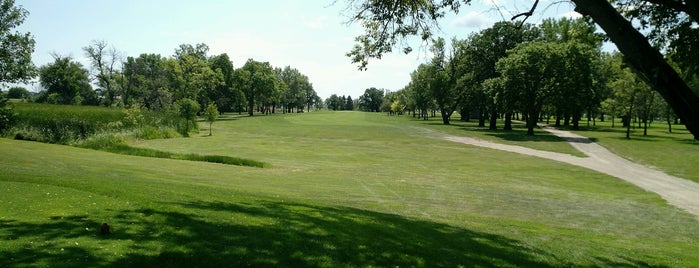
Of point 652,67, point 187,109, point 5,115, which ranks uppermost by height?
point 652,67

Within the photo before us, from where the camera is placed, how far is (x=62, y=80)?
11056 cm

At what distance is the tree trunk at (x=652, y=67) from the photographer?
20.5 ft

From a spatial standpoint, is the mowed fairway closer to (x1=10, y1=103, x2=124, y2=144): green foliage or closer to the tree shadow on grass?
the tree shadow on grass

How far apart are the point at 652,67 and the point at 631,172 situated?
29.0 meters

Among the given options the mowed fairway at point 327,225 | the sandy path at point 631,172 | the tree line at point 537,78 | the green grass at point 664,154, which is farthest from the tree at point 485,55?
the mowed fairway at point 327,225

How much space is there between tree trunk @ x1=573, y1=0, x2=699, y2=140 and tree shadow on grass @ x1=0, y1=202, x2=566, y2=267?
365cm

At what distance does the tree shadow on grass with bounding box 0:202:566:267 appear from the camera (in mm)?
6117

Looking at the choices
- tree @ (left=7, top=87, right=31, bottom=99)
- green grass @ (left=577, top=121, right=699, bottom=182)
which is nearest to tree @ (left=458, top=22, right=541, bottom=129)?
green grass @ (left=577, top=121, right=699, bottom=182)

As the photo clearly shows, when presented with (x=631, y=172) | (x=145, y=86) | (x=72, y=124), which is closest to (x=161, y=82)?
(x=145, y=86)

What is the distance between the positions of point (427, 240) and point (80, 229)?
6.43m

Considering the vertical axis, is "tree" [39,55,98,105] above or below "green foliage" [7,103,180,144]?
above

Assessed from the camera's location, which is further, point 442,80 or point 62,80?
point 62,80

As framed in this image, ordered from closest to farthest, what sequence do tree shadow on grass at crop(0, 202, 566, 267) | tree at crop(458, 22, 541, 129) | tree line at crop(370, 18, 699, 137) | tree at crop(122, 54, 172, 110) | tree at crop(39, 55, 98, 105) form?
tree shadow on grass at crop(0, 202, 566, 267), tree line at crop(370, 18, 699, 137), tree at crop(458, 22, 541, 129), tree at crop(122, 54, 172, 110), tree at crop(39, 55, 98, 105)

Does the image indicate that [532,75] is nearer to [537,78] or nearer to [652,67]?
[537,78]
